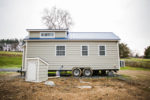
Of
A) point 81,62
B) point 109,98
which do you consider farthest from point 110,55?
point 109,98

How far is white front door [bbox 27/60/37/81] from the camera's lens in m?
7.71

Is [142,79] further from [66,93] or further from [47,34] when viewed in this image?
[47,34]

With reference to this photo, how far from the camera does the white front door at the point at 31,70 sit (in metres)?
7.71

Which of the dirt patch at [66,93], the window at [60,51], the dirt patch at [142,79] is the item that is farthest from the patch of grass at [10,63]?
the dirt patch at [142,79]

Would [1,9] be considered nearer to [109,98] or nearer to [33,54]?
[33,54]

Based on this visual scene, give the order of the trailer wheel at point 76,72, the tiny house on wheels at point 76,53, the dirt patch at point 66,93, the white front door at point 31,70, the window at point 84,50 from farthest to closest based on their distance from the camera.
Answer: the window at point 84,50
the tiny house on wheels at point 76,53
the trailer wheel at point 76,72
the white front door at point 31,70
the dirt patch at point 66,93

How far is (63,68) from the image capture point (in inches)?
423

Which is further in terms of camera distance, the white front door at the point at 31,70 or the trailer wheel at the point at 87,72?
the trailer wheel at the point at 87,72

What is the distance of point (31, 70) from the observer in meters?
7.83

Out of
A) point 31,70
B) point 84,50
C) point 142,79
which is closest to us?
point 31,70

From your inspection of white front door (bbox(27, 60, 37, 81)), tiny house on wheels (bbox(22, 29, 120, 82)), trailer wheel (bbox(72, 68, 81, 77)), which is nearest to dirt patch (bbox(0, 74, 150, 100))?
white front door (bbox(27, 60, 37, 81))

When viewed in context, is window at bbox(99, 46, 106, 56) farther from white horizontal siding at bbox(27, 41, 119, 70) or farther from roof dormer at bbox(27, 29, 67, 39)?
roof dormer at bbox(27, 29, 67, 39)

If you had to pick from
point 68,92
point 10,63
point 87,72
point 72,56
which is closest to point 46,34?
point 72,56

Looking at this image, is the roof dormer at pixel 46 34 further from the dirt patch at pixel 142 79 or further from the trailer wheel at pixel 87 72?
the dirt patch at pixel 142 79
